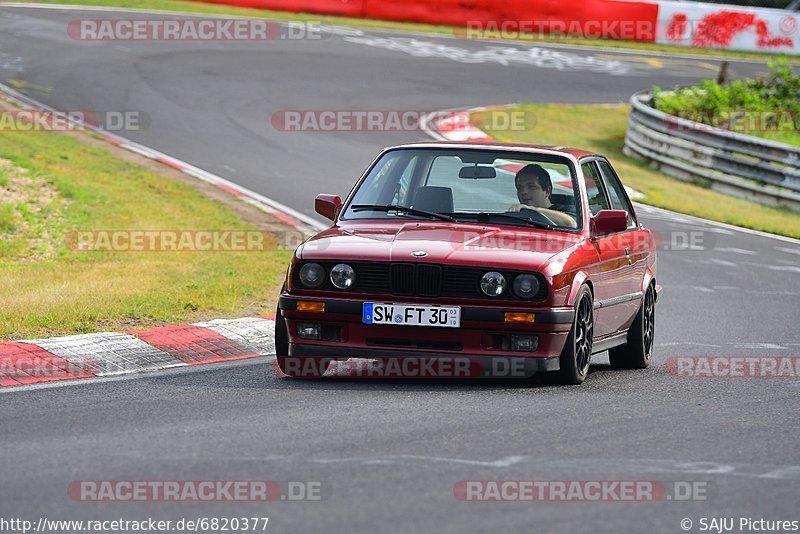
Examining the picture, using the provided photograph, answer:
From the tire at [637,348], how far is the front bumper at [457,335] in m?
1.78

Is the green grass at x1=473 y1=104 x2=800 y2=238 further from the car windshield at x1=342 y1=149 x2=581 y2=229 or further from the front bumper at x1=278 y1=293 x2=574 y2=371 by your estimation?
the front bumper at x1=278 y1=293 x2=574 y2=371

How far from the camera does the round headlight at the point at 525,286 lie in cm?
768

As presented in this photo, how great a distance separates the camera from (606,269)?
28.6 feet

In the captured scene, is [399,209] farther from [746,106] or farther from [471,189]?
[746,106]

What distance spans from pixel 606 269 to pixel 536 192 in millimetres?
678

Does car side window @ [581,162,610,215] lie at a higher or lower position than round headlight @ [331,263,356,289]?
higher

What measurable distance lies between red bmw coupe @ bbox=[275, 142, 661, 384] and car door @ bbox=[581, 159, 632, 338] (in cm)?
2

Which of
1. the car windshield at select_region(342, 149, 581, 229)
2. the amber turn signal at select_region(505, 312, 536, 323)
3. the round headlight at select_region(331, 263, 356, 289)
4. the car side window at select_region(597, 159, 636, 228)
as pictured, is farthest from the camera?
the car side window at select_region(597, 159, 636, 228)

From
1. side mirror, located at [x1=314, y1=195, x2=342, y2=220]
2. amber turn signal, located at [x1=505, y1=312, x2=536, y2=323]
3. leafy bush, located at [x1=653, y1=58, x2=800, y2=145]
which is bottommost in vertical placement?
leafy bush, located at [x1=653, y1=58, x2=800, y2=145]

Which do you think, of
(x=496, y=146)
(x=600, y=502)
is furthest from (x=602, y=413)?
(x=496, y=146)

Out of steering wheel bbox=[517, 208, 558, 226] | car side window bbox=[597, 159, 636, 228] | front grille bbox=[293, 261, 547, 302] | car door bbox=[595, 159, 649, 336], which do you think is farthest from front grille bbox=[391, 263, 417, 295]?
car side window bbox=[597, 159, 636, 228]

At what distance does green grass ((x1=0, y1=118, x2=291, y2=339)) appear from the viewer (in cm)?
980

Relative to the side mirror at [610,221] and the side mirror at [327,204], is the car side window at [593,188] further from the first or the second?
the side mirror at [327,204]

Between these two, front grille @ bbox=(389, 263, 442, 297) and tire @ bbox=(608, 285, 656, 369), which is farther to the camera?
tire @ bbox=(608, 285, 656, 369)
